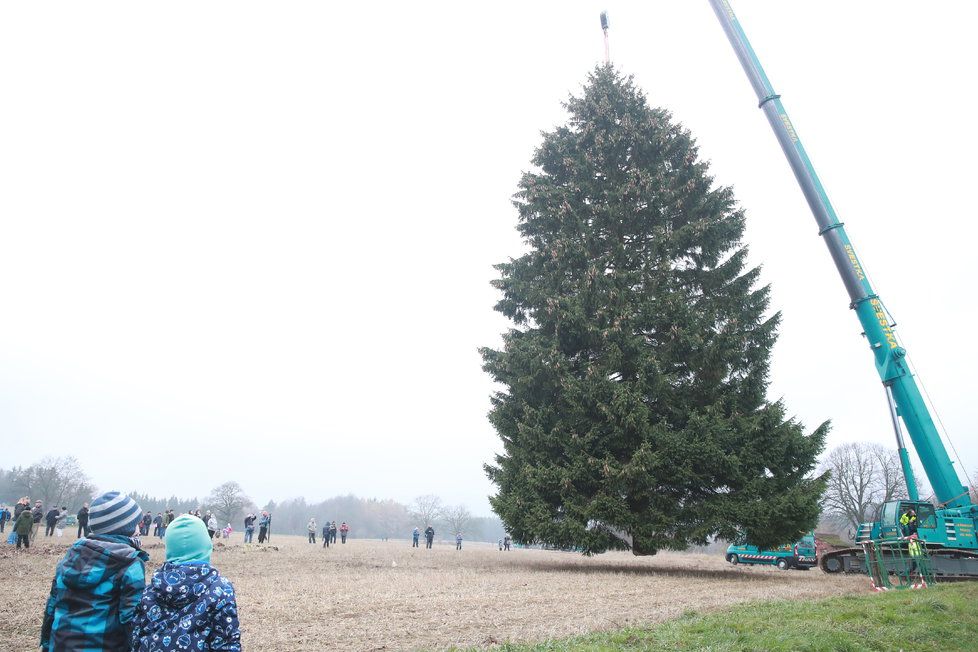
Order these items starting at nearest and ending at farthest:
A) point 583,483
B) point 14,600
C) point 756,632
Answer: point 756,632 < point 14,600 < point 583,483

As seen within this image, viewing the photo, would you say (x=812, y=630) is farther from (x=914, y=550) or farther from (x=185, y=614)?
(x=914, y=550)

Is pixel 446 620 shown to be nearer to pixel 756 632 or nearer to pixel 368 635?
pixel 368 635

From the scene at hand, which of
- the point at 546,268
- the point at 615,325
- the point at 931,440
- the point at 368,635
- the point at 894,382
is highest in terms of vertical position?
the point at 546,268

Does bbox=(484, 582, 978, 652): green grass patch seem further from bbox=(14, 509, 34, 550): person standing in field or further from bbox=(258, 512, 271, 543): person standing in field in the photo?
bbox=(258, 512, 271, 543): person standing in field

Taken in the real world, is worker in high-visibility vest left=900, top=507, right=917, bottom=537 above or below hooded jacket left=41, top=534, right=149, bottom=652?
above

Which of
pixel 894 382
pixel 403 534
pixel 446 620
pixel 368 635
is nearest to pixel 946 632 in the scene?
pixel 446 620

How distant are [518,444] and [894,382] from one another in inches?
434

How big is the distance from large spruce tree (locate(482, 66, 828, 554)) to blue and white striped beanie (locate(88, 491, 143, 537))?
1392 centimetres

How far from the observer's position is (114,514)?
373 cm

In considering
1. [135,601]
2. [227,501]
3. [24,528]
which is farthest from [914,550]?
[227,501]

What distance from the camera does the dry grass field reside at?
7.32 meters

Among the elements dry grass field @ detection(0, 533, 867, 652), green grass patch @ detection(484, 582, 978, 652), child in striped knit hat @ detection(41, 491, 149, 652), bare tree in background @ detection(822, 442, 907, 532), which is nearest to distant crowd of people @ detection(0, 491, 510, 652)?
child in striped knit hat @ detection(41, 491, 149, 652)

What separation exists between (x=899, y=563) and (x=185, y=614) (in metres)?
17.1

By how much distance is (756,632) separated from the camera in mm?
7227
